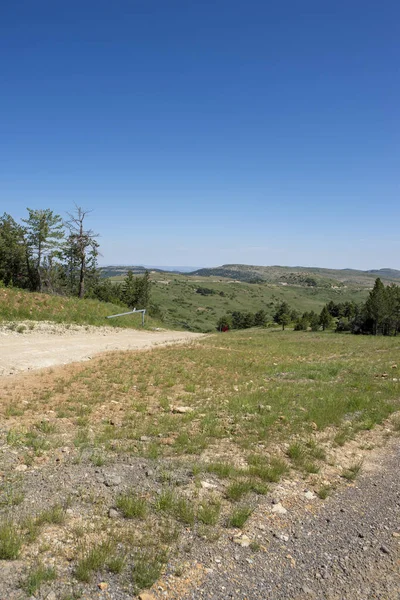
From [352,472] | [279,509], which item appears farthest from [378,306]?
[279,509]

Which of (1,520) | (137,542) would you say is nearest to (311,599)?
(137,542)

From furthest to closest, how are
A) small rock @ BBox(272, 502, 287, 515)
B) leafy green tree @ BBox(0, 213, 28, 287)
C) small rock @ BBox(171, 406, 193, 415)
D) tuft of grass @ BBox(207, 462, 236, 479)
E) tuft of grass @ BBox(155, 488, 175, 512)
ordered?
leafy green tree @ BBox(0, 213, 28, 287)
small rock @ BBox(171, 406, 193, 415)
tuft of grass @ BBox(207, 462, 236, 479)
small rock @ BBox(272, 502, 287, 515)
tuft of grass @ BBox(155, 488, 175, 512)

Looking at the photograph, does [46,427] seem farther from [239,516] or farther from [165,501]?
[239,516]

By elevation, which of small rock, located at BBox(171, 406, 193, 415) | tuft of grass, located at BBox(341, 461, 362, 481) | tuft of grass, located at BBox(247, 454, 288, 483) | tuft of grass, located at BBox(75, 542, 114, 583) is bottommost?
tuft of grass, located at BBox(341, 461, 362, 481)

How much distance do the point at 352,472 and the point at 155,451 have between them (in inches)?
161

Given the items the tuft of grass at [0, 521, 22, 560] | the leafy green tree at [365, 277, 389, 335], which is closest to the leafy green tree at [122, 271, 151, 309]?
the leafy green tree at [365, 277, 389, 335]

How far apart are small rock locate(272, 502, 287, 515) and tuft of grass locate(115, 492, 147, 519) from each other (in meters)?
2.13

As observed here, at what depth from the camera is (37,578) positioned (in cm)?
397

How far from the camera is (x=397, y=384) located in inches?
578

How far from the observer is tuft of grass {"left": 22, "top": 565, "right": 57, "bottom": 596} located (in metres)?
3.87

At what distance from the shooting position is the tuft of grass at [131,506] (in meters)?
5.37

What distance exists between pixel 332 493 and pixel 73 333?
19.8 m

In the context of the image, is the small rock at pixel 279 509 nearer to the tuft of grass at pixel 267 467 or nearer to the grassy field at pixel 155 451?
the grassy field at pixel 155 451

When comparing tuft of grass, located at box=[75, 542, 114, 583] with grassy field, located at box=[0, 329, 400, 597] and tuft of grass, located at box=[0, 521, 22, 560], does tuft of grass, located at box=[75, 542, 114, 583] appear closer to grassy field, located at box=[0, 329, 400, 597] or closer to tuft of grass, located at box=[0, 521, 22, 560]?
grassy field, located at box=[0, 329, 400, 597]
